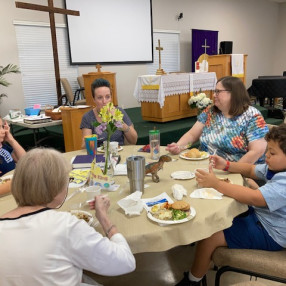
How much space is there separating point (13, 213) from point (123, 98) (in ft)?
22.7

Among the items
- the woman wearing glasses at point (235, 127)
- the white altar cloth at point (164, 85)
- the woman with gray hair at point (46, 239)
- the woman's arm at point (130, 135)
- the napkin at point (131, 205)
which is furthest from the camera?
the white altar cloth at point (164, 85)

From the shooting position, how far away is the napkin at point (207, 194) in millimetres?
1396

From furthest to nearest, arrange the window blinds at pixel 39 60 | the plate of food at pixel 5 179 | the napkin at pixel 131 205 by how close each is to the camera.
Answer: the window blinds at pixel 39 60 < the plate of food at pixel 5 179 < the napkin at pixel 131 205

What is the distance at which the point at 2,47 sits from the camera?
5664mm

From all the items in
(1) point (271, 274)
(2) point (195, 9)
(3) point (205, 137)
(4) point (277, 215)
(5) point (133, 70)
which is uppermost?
(2) point (195, 9)

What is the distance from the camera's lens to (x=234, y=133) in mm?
2164

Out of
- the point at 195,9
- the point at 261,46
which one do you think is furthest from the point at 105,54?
the point at 261,46

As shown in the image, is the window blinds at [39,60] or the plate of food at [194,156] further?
the window blinds at [39,60]

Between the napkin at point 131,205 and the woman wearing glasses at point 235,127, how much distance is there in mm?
822

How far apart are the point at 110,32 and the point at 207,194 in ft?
20.6

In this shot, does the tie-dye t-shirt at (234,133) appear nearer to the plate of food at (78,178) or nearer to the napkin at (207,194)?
the napkin at (207,194)

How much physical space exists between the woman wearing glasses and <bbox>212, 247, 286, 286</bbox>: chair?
750mm

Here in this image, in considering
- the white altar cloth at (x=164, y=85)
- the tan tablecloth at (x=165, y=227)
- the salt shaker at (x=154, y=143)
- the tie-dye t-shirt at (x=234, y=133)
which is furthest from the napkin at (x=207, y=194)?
the white altar cloth at (x=164, y=85)

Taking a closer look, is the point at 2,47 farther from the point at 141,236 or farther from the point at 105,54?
the point at 141,236
